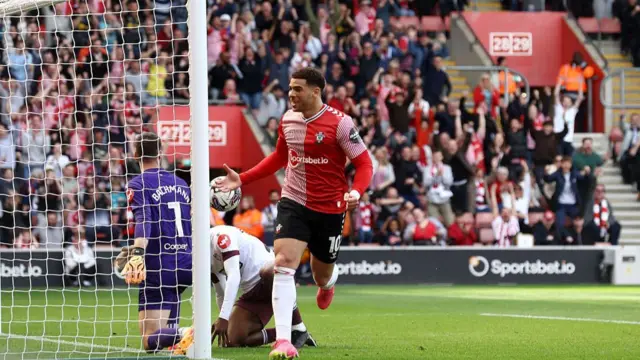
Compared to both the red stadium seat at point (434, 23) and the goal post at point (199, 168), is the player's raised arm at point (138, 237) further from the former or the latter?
the red stadium seat at point (434, 23)

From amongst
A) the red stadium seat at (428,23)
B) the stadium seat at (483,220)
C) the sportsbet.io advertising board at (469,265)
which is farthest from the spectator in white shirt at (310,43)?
the sportsbet.io advertising board at (469,265)

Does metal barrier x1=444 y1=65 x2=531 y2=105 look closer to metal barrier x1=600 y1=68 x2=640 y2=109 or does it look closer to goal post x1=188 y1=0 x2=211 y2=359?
metal barrier x1=600 y1=68 x2=640 y2=109

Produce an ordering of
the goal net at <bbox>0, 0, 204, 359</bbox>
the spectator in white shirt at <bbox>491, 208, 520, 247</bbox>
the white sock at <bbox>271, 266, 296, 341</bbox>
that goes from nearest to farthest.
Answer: the white sock at <bbox>271, 266, 296, 341</bbox> < the goal net at <bbox>0, 0, 204, 359</bbox> < the spectator in white shirt at <bbox>491, 208, 520, 247</bbox>

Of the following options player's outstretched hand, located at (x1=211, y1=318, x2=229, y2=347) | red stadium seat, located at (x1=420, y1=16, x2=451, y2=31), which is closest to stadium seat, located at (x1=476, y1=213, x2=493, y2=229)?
red stadium seat, located at (x1=420, y1=16, x2=451, y2=31)

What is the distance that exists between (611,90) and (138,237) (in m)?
21.7

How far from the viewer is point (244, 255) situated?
988cm

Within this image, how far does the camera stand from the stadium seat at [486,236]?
23328 mm

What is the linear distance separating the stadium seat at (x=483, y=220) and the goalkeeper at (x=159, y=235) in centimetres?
1428

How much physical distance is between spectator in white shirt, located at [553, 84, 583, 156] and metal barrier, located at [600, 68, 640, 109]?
4.11ft

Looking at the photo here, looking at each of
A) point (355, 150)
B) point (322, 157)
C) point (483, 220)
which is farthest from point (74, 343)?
point (483, 220)

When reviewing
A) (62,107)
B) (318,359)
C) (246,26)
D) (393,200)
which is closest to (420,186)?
(393,200)

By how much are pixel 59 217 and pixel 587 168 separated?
10658 millimetres

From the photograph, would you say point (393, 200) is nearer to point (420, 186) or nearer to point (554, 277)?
Answer: point (420, 186)

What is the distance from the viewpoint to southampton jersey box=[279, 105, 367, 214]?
28.8 ft
